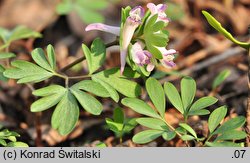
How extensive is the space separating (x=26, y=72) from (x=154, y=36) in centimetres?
48

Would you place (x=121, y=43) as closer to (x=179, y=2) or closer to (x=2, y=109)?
(x=2, y=109)

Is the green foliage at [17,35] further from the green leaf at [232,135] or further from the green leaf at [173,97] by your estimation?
the green leaf at [232,135]

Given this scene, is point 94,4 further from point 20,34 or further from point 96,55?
point 96,55

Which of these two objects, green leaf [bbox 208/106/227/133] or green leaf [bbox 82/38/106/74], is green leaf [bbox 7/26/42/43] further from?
green leaf [bbox 208/106/227/133]

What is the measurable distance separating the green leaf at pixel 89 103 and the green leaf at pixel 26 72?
0.43 feet

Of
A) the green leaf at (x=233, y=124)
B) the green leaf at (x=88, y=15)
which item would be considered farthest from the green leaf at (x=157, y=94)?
the green leaf at (x=88, y=15)

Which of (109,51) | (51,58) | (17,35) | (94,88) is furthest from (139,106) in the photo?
(109,51)

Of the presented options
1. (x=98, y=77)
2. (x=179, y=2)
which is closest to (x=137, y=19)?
(x=98, y=77)

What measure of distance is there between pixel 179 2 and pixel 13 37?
162 cm

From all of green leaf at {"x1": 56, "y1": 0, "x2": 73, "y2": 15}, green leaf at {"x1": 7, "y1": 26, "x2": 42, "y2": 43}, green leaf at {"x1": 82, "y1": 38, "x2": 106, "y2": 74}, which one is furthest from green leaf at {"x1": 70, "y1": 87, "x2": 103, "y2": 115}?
green leaf at {"x1": 56, "y1": 0, "x2": 73, "y2": 15}

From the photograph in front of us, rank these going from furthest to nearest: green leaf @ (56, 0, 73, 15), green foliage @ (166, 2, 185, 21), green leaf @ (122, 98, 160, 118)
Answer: green foliage @ (166, 2, 185, 21) < green leaf @ (56, 0, 73, 15) < green leaf @ (122, 98, 160, 118)

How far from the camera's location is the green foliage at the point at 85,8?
10.00 feet

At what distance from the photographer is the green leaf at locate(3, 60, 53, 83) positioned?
1685 mm

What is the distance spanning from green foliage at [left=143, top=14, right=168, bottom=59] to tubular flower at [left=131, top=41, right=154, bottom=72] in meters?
0.02
